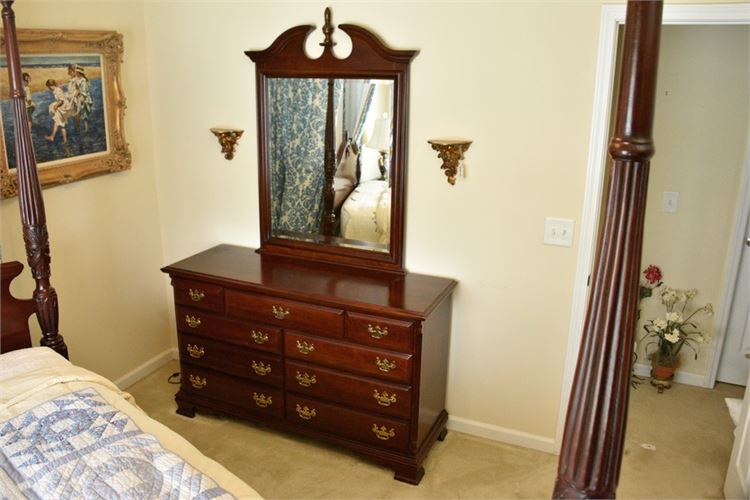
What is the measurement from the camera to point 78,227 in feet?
10.4

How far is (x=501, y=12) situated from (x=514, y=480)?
205 centimetres

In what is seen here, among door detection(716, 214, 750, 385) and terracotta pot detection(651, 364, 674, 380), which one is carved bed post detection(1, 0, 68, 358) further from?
door detection(716, 214, 750, 385)

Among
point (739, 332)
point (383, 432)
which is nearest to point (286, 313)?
point (383, 432)

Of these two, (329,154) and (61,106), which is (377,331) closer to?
(329,154)

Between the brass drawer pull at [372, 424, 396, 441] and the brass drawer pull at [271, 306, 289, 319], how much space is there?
0.64m

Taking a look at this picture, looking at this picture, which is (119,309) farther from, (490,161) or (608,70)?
(608,70)

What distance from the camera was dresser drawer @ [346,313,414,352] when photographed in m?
2.70

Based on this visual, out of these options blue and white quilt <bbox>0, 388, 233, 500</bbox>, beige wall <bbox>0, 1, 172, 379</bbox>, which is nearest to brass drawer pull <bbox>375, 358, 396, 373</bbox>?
blue and white quilt <bbox>0, 388, 233, 500</bbox>

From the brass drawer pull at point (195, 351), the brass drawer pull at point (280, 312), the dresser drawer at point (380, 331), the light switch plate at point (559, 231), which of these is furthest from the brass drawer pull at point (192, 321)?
the light switch plate at point (559, 231)

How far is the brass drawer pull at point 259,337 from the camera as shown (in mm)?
3008

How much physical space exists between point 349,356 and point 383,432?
1.25ft

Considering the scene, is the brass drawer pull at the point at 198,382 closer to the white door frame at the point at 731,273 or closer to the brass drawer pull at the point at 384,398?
the brass drawer pull at the point at 384,398

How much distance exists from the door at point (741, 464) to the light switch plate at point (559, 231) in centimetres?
94

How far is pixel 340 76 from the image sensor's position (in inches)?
117
